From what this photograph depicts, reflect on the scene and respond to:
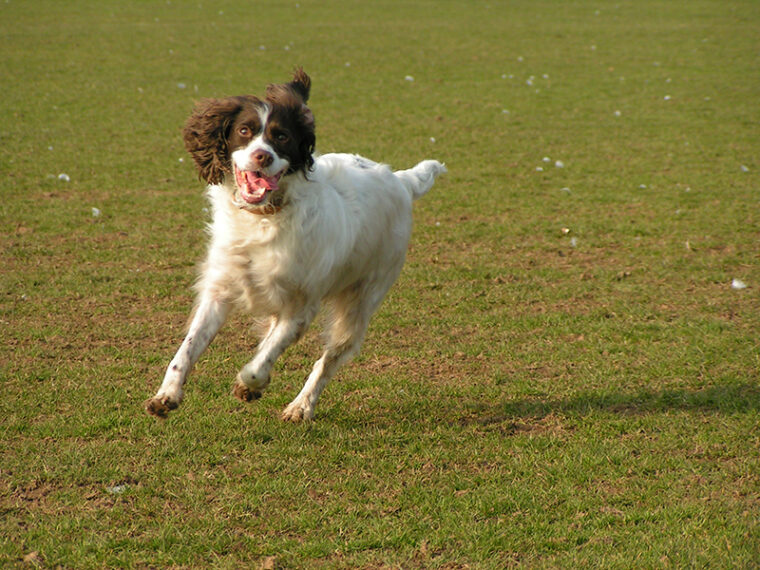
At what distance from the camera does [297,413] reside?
4.99 meters

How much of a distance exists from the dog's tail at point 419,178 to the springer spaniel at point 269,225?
2.23ft

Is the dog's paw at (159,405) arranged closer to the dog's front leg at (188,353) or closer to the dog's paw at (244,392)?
the dog's front leg at (188,353)

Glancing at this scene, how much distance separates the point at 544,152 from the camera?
11.5 meters

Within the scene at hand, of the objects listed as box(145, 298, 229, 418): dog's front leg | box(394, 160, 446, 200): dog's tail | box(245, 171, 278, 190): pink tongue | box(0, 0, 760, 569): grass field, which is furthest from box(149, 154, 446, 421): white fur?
box(394, 160, 446, 200): dog's tail

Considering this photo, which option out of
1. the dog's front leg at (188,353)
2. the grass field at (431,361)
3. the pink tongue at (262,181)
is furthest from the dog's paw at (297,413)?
the pink tongue at (262,181)

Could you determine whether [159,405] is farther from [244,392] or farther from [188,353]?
[244,392]

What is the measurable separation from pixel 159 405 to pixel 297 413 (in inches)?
35.6

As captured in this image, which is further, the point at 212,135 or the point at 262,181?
the point at 212,135

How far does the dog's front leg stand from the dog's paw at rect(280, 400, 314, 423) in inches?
25.6

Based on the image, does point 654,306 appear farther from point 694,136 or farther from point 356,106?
point 356,106

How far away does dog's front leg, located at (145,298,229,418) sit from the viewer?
4.36 metres

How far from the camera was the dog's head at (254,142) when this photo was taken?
4398 millimetres

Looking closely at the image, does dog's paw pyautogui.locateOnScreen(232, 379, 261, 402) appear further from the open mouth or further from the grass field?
the open mouth

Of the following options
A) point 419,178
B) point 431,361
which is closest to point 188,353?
point 431,361
